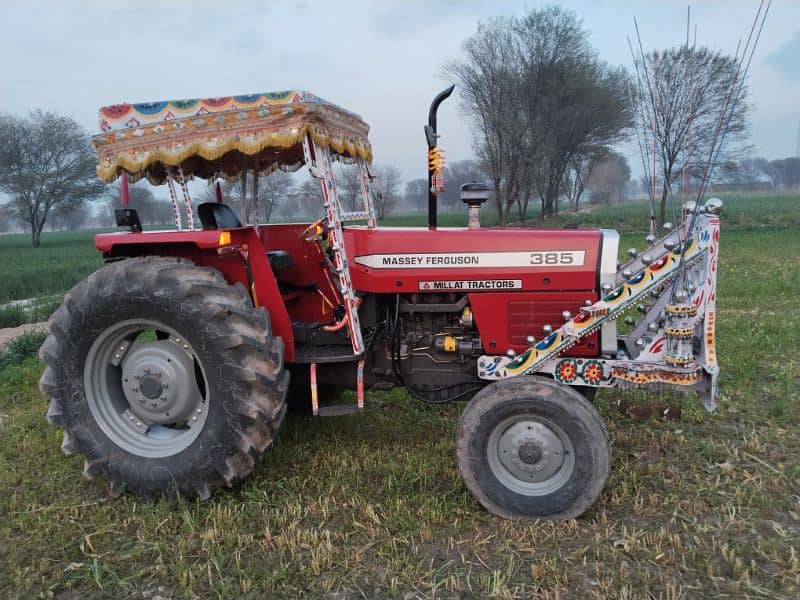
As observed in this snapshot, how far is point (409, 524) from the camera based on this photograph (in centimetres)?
322

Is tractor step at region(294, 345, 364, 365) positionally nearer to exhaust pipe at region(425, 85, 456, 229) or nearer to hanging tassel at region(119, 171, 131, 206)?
exhaust pipe at region(425, 85, 456, 229)

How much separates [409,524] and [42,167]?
4027cm

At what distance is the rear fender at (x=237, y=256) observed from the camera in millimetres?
3643

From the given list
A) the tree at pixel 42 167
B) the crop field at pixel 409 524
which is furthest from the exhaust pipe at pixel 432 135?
the tree at pixel 42 167

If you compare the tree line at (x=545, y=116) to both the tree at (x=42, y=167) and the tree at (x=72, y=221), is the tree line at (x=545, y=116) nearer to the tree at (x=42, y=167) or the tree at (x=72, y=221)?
the tree at (x=42, y=167)

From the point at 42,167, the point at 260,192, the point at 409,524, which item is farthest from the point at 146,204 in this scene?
the point at 42,167

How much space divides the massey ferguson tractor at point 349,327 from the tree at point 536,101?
75.2 feet

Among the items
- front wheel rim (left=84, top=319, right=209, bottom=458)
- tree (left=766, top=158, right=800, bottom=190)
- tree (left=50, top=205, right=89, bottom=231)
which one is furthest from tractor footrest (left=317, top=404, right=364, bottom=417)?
tree (left=766, top=158, right=800, bottom=190)

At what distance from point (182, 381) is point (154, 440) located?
45cm

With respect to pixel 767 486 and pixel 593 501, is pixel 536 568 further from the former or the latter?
pixel 767 486

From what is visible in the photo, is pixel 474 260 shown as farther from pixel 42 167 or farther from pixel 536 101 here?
pixel 42 167

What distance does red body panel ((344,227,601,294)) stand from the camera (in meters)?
3.58

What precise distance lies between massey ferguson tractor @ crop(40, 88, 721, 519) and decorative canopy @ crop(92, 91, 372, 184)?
11 millimetres

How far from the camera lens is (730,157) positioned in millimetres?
24484
